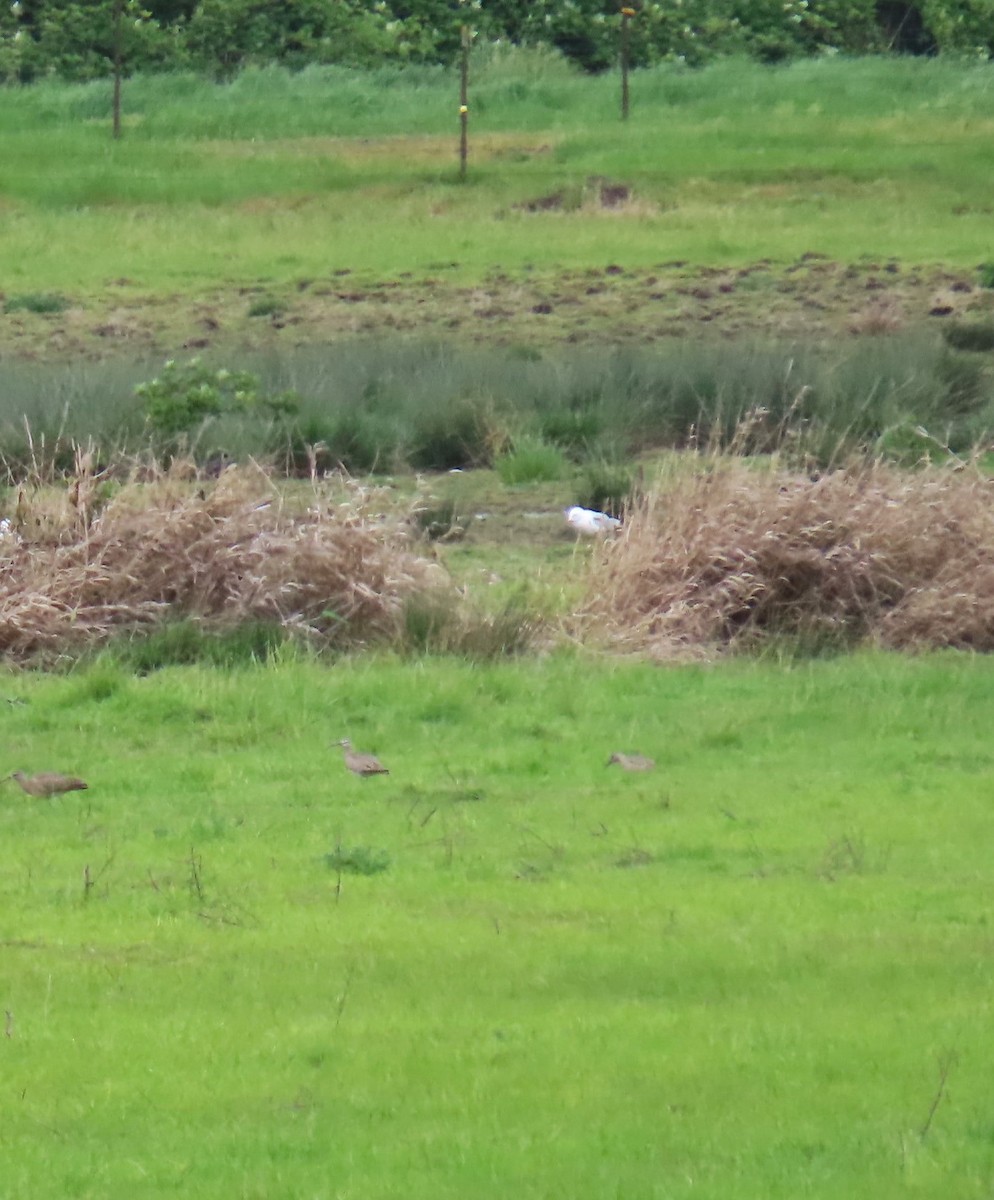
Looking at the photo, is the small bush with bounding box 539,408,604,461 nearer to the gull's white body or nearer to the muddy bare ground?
the gull's white body

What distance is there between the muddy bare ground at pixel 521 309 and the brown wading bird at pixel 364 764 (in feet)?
49.4

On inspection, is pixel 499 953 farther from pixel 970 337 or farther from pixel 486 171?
pixel 486 171

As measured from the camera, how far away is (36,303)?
90.5ft

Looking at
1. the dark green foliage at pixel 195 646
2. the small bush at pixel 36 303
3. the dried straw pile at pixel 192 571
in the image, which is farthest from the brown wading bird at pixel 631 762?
the small bush at pixel 36 303

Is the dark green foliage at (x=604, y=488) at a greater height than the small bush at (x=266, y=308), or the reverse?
the dark green foliage at (x=604, y=488)

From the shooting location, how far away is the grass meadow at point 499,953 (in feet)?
15.1

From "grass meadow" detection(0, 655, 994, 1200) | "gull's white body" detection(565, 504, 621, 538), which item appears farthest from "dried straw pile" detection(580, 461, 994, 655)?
"gull's white body" detection(565, 504, 621, 538)

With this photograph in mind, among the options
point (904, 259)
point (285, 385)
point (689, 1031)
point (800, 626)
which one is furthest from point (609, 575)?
point (904, 259)

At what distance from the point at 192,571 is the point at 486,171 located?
29042mm

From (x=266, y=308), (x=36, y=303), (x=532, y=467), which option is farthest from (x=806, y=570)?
(x=36, y=303)

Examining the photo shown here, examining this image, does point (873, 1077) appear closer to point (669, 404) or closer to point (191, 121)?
point (669, 404)

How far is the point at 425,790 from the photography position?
27.8 feet

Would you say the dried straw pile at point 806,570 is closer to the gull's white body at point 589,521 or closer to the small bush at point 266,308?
the gull's white body at point 589,521

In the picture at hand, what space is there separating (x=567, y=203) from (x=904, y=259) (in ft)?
27.4
